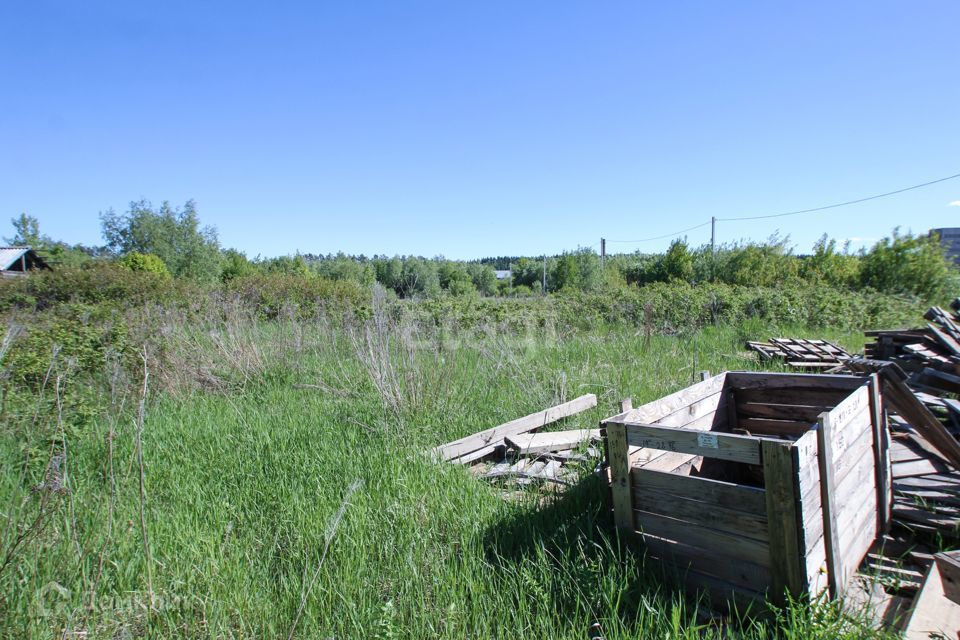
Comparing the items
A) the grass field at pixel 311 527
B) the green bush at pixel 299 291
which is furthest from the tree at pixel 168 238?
the grass field at pixel 311 527

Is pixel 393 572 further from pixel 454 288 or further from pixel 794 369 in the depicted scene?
pixel 454 288

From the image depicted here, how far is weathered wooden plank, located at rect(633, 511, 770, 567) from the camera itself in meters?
2.21

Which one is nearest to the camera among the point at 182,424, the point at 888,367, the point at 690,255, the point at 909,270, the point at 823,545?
the point at 823,545

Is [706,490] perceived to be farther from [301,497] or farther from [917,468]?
[917,468]

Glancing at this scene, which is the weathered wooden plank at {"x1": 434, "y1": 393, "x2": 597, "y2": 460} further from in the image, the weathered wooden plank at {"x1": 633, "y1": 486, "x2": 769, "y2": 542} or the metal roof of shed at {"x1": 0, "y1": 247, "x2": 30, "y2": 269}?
the metal roof of shed at {"x1": 0, "y1": 247, "x2": 30, "y2": 269}

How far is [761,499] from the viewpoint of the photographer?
2174 mm

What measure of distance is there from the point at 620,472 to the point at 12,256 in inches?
1958

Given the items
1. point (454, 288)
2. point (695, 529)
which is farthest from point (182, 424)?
point (454, 288)

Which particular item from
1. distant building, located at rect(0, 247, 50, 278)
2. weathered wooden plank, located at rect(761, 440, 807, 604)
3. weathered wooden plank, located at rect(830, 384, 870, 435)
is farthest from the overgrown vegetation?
distant building, located at rect(0, 247, 50, 278)

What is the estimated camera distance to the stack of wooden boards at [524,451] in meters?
4.06

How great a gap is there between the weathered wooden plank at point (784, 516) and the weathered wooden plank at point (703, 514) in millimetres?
68

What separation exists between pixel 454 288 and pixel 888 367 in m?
18.0

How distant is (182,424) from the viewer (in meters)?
4.71

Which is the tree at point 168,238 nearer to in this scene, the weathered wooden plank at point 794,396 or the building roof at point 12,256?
the building roof at point 12,256
